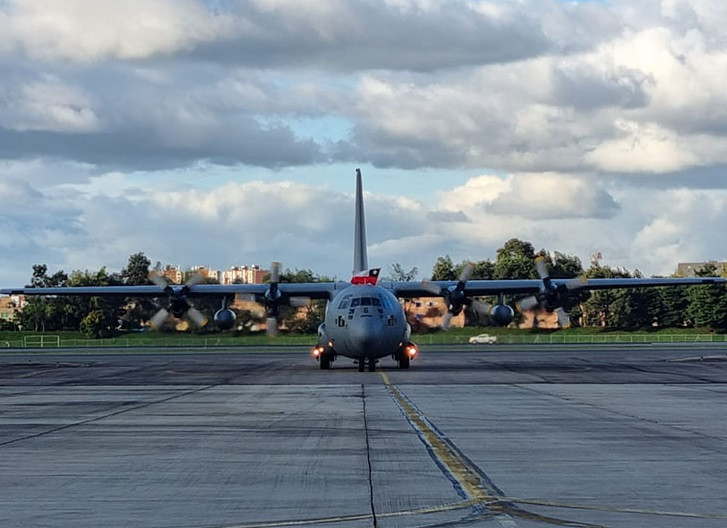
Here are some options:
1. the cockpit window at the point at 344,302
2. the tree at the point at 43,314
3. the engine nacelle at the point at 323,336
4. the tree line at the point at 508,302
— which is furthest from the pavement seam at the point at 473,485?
the tree at the point at 43,314

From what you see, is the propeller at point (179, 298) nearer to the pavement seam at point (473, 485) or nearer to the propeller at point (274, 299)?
the propeller at point (274, 299)

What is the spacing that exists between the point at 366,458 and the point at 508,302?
334 feet

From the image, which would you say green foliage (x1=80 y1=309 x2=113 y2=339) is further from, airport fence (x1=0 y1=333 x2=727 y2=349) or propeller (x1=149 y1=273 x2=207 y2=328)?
propeller (x1=149 y1=273 x2=207 y2=328)

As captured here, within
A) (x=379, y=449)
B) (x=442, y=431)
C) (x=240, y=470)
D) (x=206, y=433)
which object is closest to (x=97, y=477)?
(x=240, y=470)

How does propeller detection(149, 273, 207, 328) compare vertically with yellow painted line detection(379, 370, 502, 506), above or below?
above

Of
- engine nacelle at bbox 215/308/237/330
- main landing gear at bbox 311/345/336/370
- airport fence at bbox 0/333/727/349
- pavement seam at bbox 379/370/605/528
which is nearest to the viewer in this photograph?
pavement seam at bbox 379/370/605/528

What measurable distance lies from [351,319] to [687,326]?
3537 inches

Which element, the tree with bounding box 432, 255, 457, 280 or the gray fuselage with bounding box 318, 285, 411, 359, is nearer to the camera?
the gray fuselage with bounding box 318, 285, 411, 359

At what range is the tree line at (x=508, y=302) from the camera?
115 m

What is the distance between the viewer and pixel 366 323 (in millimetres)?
43938

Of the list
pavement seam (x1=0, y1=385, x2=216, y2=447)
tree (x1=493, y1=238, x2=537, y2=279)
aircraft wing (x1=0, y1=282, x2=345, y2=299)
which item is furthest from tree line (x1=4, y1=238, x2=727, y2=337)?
pavement seam (x1=0, y1=385, x2=216, y2=447)

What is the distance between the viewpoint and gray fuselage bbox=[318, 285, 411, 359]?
44188 mm

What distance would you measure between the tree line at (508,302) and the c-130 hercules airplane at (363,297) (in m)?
37.8

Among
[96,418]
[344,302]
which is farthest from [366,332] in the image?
[96,418]
